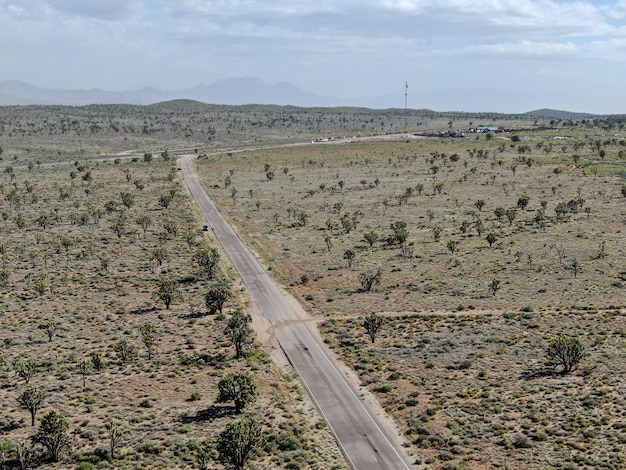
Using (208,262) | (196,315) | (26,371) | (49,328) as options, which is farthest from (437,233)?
(26,371)

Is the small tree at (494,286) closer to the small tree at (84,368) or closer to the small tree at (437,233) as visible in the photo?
the small tree at (437,233)

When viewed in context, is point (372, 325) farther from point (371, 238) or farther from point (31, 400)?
point (371, 238)

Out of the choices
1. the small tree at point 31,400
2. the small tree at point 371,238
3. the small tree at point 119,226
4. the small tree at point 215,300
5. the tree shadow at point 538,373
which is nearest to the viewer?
the small tree at point 31,400

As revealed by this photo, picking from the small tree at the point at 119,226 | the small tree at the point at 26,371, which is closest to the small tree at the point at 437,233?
the small tree at the point at 119,226

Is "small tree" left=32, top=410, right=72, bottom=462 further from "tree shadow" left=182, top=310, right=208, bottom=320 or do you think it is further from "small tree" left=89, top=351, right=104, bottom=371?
"tree shadow" left=182, top=310, right=208, bottom=320

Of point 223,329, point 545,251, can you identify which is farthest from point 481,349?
point 545,251

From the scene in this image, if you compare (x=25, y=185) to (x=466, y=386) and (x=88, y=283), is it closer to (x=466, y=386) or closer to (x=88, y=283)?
(x=88, y=283)
